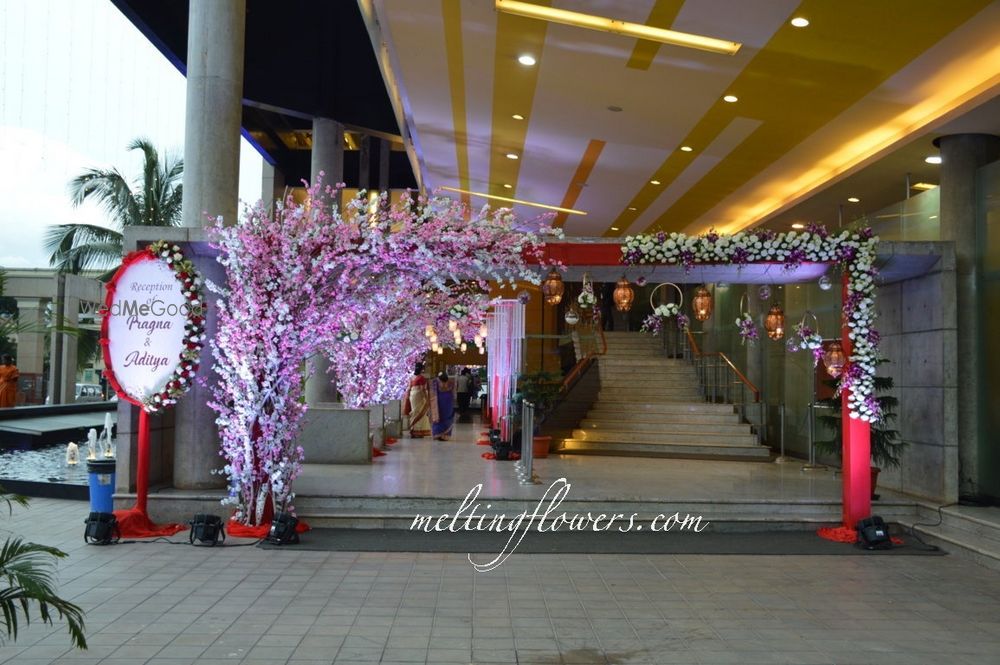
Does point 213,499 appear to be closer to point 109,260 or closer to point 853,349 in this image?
point 853,349

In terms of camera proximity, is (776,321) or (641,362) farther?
(641,362)

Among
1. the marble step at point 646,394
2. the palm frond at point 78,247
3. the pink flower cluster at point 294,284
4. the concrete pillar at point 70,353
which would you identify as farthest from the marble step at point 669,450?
the palm frond at point 78,247

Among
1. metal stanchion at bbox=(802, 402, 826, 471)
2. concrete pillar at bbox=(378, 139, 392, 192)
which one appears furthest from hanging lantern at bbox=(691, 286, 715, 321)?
concrete pillar at bbox=(378, 139, 392, 192)

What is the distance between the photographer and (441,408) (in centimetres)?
1689

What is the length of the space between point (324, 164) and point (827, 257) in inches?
378

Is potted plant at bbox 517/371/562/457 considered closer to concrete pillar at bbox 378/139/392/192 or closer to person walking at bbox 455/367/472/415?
concrete pillar at bbox 378/139/392/192

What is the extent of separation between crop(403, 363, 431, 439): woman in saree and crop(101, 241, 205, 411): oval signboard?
8.75m

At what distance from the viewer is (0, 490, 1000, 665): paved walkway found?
16.0 ft

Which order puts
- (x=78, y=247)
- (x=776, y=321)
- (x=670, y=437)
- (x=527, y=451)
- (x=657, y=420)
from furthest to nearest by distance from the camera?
(x=78, y=247), (x=657, y=420), (x=670, y=437), (x=527, y=451), (x=776, y=321)

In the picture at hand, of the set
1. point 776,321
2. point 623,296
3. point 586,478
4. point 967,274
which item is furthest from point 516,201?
point 967,274

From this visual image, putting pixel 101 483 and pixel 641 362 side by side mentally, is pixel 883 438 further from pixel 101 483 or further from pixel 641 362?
pixel 641 362

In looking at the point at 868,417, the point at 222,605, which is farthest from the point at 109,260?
the point at 868,417

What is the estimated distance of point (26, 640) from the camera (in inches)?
194

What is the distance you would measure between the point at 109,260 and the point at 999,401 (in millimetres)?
19148
